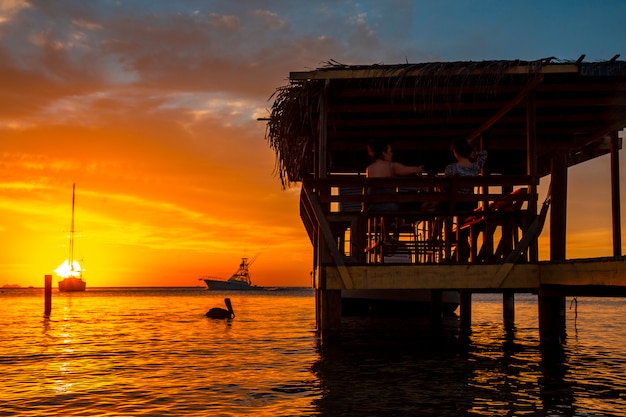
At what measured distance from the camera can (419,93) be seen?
1241 cm

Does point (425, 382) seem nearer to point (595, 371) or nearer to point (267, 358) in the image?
point (595, 371)

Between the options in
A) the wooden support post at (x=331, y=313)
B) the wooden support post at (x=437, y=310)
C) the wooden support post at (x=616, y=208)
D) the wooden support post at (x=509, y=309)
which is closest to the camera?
the wooden support post at (x=331, y=313)

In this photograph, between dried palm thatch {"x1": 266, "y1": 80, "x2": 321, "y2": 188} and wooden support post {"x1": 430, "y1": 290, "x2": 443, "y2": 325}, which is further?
wooden support post {"x1": 430, "y1": 290, "x2": 443, "y2": 325}

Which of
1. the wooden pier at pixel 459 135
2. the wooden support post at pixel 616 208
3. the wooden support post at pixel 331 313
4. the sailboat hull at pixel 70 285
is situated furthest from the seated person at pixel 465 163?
the sailboat hull at pixel 70 285

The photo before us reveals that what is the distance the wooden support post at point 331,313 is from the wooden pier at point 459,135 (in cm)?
2

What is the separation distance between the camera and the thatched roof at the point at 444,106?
40.1 feet

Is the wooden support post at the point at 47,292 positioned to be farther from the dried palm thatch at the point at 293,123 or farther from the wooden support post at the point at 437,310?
the dried palm thatch at the point at 293,123

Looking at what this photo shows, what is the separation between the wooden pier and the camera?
11758 millimetres

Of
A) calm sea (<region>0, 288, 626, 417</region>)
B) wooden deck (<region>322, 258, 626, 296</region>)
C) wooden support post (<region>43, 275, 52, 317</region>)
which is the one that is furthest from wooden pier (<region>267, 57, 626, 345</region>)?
wooden support post (<region>43, 275, 52, 317</region>)

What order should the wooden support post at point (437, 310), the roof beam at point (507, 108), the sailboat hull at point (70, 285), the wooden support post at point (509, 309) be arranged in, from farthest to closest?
the sailboat hull at point (70, 285), the wooden support post at point (509, 309), the wooden support post at point (437, 310), the roof beam at point (507, 108)

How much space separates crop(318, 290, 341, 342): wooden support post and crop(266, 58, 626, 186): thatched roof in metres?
2.64

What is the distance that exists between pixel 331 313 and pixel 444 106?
14.9ft

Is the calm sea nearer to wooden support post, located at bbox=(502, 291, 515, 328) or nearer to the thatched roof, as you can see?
wooden support post, located at bbox=(502, 291, 515, 328)

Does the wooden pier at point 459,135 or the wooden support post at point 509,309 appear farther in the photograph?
the wooden support post at point 509,309
